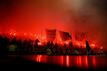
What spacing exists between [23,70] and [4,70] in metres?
6.93

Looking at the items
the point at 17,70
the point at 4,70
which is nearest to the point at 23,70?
the point at 17,70

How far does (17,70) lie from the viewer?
52969 mm

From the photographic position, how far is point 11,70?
51.9m

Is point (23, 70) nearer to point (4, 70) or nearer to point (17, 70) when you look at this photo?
point (17, 70)

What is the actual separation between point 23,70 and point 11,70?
174 inches

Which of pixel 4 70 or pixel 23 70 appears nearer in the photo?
pixel 4 70

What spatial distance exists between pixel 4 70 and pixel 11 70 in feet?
8.22

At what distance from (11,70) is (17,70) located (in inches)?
82.1

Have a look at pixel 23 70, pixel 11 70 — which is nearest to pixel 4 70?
pixel 11 70

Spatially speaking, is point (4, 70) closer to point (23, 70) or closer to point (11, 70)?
point (11, 70)

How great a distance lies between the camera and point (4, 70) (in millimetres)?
50188
